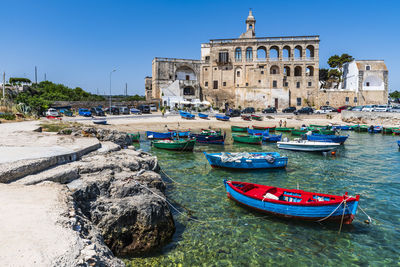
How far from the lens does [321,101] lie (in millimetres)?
59938

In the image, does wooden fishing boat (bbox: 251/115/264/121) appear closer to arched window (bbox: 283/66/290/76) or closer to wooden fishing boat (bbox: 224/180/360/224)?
arched window (bbox: 283/66/290/76)

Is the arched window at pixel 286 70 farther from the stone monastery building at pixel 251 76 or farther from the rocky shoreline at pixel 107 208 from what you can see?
the rocky shoreline at pixel 107 208

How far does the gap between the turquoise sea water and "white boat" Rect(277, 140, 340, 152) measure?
17.8ft

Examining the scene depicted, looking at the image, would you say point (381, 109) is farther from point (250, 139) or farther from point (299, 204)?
point (299, 204)

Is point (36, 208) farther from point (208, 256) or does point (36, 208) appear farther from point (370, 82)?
point (370, 82)

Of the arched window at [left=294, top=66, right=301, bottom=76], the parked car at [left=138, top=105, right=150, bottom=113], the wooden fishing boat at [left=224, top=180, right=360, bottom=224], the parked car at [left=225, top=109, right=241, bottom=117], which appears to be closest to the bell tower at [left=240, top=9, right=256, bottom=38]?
the arched window at [left=294, top=66, right=301, bottom=76]

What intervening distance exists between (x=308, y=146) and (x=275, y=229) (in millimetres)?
15410

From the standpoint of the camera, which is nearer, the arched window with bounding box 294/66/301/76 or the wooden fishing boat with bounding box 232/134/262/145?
the wooden fishing boat with bounding box 232/134/262/145

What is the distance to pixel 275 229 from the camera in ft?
32.4

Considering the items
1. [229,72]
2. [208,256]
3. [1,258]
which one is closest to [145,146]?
[208,256]

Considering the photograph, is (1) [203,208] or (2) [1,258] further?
(1) [203,208]

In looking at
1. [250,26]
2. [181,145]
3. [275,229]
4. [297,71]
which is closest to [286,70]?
[297,71]

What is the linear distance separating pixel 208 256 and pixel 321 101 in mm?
58706

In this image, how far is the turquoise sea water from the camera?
8102mm
